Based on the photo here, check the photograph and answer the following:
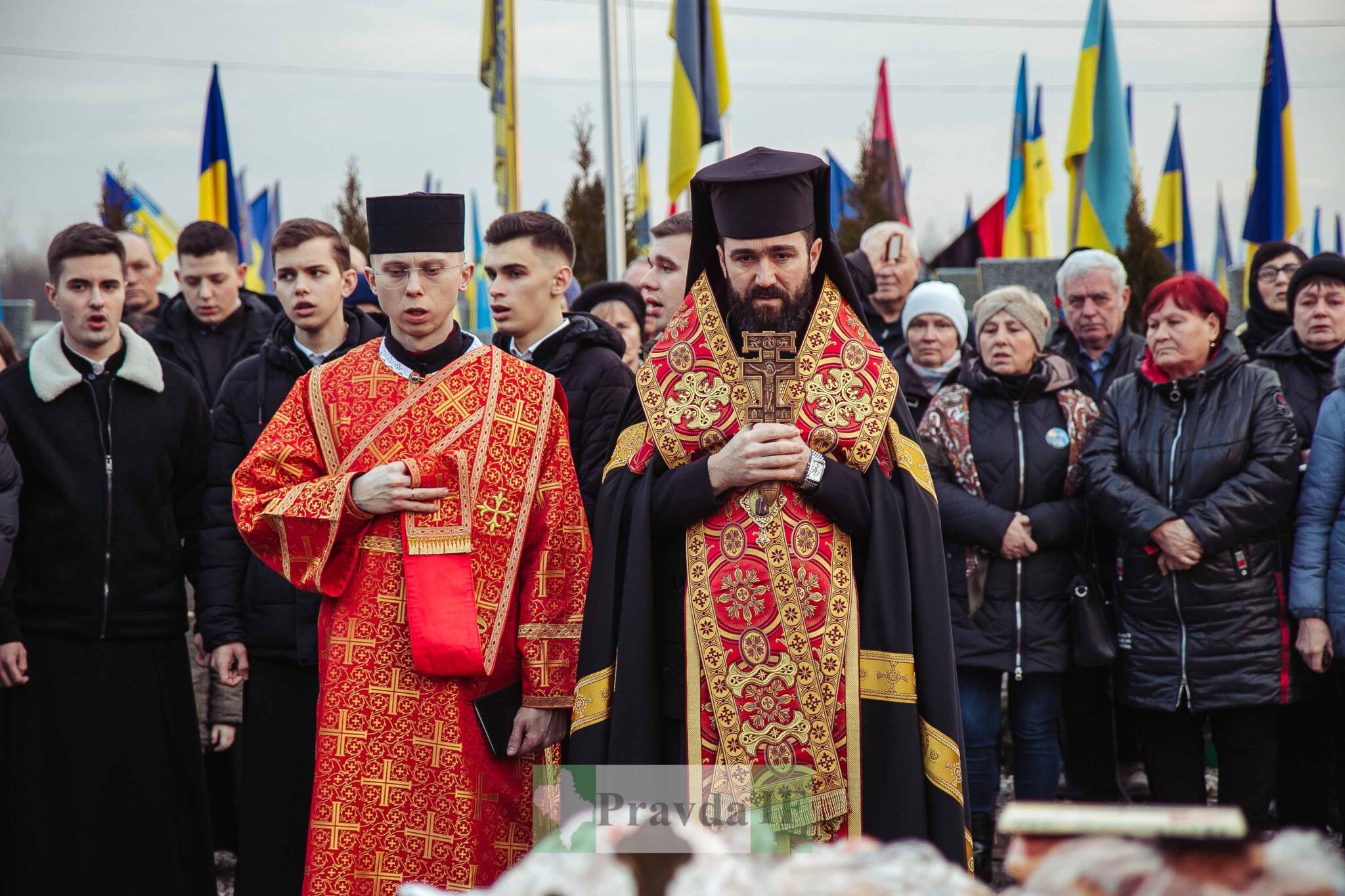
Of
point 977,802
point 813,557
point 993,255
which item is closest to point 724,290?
point 813,557

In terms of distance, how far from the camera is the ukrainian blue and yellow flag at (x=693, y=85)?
426 inches

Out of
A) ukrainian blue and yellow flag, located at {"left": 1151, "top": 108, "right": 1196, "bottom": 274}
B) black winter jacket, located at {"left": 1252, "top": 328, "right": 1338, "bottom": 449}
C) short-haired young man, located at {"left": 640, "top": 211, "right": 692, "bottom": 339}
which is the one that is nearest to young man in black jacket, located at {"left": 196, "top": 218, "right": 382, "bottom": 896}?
short-haired young man, located at {"left": 640, "top": 211, "right": 692, "bottom": 339}

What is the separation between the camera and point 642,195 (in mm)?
23562

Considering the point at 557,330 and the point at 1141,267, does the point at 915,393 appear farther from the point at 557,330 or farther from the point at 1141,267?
the point at 1141,267

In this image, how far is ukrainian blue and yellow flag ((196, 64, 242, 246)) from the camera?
36.2 ft

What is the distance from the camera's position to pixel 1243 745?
501 centimetres

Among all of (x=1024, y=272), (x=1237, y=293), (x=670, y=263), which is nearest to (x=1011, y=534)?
(x=670, y=263)

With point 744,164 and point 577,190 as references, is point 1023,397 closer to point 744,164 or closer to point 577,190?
point 744,164

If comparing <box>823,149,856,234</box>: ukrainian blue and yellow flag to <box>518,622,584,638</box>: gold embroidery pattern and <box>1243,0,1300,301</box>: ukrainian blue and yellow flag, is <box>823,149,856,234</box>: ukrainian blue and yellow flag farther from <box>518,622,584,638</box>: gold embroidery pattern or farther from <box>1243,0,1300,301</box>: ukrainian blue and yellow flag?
<box>518,622,584,638</box>: gold embroidery pattern

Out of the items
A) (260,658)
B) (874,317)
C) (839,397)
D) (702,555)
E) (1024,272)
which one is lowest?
(260,658)

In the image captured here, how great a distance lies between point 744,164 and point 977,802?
9.53 feet

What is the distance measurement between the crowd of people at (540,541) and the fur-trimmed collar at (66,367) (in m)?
0.01

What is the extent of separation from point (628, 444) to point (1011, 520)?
2059mm

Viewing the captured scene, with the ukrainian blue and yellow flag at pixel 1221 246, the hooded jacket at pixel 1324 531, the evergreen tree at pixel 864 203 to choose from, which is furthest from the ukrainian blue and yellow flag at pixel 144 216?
the ukrainian blue and yellow flag at pixel 1221 246
